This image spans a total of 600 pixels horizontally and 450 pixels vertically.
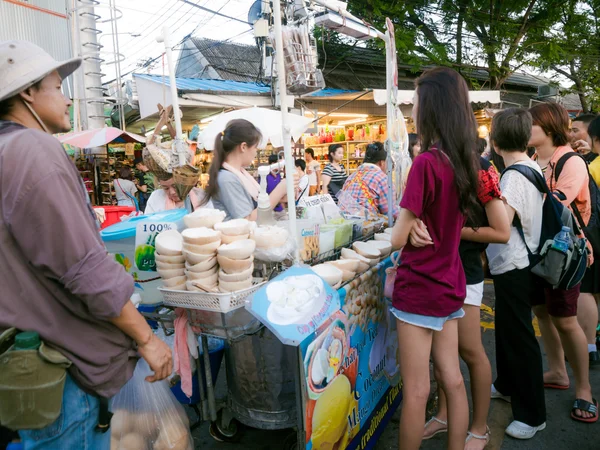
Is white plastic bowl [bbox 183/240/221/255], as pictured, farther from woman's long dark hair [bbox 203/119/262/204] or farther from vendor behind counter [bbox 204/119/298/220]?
woman's long dark hair [bbox 203/119/262/204]

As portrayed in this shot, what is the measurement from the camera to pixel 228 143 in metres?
2.72

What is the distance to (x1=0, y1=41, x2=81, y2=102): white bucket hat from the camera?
4.12 feet

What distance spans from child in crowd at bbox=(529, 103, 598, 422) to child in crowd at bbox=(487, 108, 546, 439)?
0.35 m

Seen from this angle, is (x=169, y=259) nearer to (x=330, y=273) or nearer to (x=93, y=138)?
(x=330, y=273)

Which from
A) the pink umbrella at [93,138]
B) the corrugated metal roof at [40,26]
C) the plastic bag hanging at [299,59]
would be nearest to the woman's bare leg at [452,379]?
the plastic bag hanging at [299,59]

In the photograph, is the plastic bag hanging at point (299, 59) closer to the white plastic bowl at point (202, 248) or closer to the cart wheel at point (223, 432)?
the white plastic bowl at point (202, 248)

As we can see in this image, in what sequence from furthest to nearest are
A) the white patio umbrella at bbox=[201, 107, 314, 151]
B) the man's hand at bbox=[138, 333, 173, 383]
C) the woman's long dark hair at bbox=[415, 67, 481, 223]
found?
the white patio umbrella at bbox=[201, 107, 314, 151] < the woman's long dark hair at bbox=[415, 67, 481, 223] < the man's hand at bbox=[138, 333, 173, 383]

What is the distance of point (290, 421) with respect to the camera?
2.22 m

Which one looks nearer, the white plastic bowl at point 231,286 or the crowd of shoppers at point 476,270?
the white plastic bowl at point 231,286

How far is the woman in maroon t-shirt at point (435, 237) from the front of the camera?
5.91 feet

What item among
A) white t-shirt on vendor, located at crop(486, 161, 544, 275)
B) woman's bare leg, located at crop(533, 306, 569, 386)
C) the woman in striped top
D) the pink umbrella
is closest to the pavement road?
woman's bare leg, located at crop(533, 306, 569, 386)

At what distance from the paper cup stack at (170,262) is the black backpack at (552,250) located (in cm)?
192

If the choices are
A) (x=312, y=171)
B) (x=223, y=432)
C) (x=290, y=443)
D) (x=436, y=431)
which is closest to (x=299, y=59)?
(x=290, y=443)

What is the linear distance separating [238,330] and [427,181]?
106 centimetres
